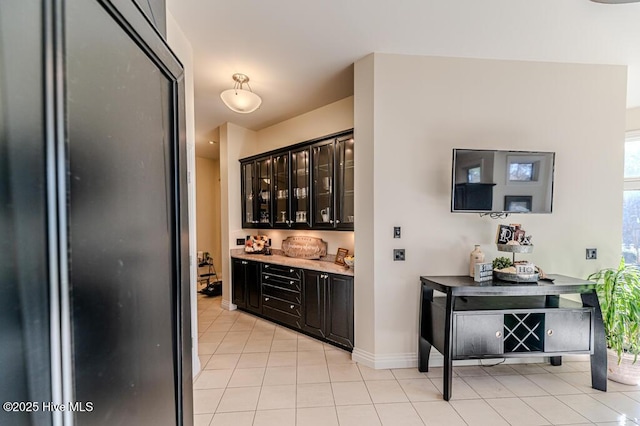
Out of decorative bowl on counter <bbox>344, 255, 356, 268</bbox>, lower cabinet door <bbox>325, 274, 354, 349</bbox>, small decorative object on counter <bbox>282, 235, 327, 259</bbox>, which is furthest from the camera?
small decorative object on counter <bbox>282, 235, 327, 259</bbox>

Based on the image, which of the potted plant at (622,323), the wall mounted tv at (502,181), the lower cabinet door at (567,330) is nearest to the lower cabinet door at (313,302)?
the wall mounted tv at (502,181)

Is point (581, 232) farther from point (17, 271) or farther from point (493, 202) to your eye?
point (17, 271)

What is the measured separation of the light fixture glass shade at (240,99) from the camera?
2537 millimetres

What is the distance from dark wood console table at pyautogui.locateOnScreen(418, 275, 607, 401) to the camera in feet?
6.95

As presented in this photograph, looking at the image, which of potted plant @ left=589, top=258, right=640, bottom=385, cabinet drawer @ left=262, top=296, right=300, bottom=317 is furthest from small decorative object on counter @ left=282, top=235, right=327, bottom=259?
potted plant @ left=589, top=258, right=640, bottom=385

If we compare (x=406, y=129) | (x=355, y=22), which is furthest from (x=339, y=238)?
(x=355, y=22)

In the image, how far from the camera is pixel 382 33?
2.26 meters

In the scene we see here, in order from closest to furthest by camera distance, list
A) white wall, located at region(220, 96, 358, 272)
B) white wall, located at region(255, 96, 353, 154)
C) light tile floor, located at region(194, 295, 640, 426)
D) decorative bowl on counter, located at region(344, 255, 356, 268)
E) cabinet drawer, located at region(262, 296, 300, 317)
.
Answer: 1. light tile floor, located at region(194, 295, 640, 426)
2. decorative bowl on counter, located at region(344, 255, 356, 268)
3. cabinet drawer, located at region(262, 296, 300, 317)
4. white wall, located at region(255, 96, 353, 154)
5. white wall, located at region(220, 96, 358, 272)

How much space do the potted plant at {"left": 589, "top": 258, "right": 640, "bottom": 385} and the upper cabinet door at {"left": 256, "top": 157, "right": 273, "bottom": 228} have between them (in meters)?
3.65

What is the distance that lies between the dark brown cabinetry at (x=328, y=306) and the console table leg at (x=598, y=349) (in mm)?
1972

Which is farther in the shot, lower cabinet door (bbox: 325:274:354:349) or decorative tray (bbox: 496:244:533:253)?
lower cabinet door (bbox: 325:274:354:349)

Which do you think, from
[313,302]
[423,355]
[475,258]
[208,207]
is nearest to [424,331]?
[423,355]

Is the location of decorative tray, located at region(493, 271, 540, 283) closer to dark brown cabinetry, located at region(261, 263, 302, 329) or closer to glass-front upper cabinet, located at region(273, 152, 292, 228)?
dark brown cabinetry, located at region(261, 263, 302, 329)

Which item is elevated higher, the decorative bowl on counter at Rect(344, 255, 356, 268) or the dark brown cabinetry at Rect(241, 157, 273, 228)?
the dark brown cabinetry at Rect(241, 157, 273, 228)
